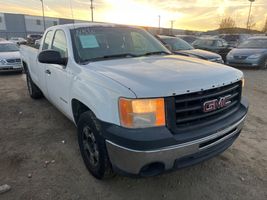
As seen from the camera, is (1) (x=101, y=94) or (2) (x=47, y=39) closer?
(1) (x=101, y=94)

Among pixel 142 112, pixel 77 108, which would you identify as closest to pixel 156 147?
pixel 142 112

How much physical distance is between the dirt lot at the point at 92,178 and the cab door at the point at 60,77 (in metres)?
0.70

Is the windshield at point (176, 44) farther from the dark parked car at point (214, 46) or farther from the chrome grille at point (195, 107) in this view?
the chrome grille at point (195, 107)

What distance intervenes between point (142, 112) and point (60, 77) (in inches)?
71.3

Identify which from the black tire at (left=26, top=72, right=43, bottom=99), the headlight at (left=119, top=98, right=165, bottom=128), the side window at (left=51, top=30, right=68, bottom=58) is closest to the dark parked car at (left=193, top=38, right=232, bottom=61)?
the black tire at (left=26, top=72, right=43, bottom=99)

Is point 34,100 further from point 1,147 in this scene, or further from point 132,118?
point 132,118

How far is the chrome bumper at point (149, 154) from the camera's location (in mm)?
2041

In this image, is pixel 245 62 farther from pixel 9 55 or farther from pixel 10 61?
pixel 9 55

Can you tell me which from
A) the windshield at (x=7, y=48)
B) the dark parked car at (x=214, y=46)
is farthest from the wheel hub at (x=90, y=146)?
the dark parked car at (x=214, y=46)

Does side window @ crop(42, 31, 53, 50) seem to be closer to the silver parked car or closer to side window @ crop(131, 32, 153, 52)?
side window @ crop(131, 32, 153, 52)

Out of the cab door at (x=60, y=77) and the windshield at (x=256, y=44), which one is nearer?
the cab door at (x=60, y=77)

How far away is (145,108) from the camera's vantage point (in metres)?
2.06

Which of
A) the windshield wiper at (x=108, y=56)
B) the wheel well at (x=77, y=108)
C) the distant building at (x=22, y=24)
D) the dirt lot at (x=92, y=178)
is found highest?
the distant building at (x=22, y=24)

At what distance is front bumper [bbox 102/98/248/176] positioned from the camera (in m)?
2.02
